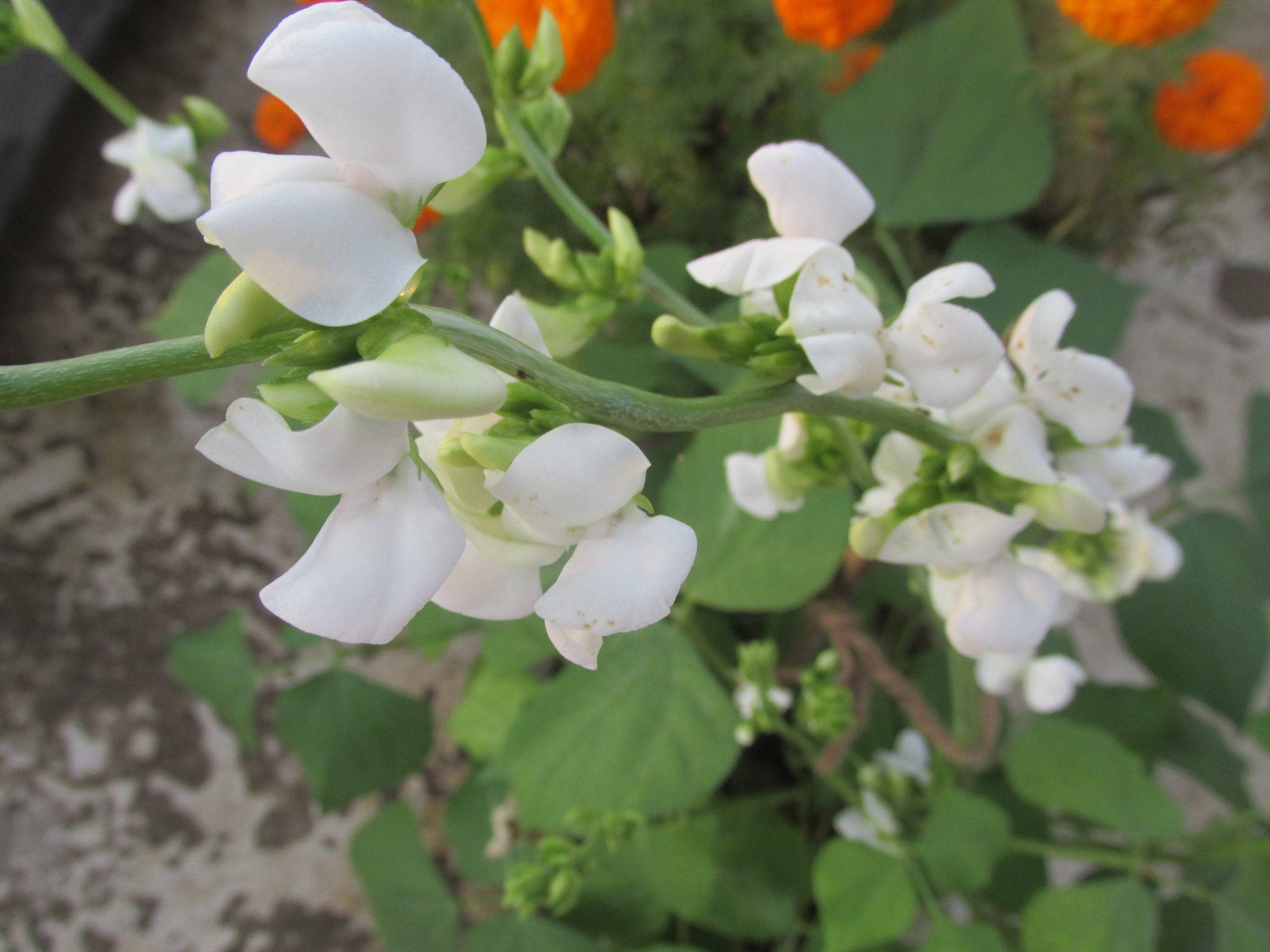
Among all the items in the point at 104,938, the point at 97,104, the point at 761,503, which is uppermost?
the point at 761,503

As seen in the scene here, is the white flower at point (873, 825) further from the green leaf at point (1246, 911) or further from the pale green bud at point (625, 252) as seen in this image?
the pale green bud at point (625, 252)

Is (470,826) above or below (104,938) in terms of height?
above

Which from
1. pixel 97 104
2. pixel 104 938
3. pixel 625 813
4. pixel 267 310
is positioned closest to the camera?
pixel 267 310

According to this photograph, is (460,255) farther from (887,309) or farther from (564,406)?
(564,406)

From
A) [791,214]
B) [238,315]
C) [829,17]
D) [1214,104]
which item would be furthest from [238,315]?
[1214,104]

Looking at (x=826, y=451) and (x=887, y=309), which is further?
(x=887, y=309)

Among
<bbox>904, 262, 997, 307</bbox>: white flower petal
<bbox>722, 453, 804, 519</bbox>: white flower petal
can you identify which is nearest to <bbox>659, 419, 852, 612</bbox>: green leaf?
<bbox>722, 453, 804, 519</bbox>: white flower petal

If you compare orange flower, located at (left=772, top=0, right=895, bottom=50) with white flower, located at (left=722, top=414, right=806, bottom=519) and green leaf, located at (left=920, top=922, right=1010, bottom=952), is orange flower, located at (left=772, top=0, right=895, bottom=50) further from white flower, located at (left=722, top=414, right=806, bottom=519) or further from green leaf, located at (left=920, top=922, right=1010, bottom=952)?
green leaf, located at (left=920, top=922, right=1010, bottom=952)

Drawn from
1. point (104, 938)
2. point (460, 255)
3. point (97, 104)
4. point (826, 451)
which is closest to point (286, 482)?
point (826, 451)
